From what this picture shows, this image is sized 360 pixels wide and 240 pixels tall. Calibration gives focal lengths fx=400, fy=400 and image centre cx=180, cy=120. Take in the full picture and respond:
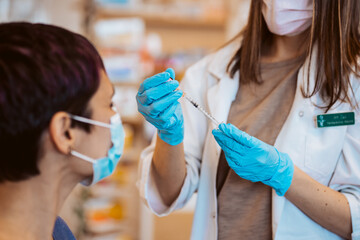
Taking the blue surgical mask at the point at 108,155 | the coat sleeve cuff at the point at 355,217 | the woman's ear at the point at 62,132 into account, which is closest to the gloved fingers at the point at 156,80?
the blue surgical mask at the point at 108,155

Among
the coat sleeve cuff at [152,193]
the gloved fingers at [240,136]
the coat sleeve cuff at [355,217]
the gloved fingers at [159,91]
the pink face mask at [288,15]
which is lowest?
the coat sleeve cuff at [152,193]

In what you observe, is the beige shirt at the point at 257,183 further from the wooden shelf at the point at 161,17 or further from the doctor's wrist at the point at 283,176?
the wooden shelf at the point at 161,17

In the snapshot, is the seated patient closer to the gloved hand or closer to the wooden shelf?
the gloved hand

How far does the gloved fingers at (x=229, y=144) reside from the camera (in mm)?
1160

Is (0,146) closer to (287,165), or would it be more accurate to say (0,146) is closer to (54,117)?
(54,117)

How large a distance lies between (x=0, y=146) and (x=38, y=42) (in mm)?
247

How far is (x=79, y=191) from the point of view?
314cm

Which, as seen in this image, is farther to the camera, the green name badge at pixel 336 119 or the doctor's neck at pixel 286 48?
the doctor's neck at pixel 286 48

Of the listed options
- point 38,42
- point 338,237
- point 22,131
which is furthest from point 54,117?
point 338,237

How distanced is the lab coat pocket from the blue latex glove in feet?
0.32

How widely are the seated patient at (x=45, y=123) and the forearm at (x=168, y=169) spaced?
31 cm

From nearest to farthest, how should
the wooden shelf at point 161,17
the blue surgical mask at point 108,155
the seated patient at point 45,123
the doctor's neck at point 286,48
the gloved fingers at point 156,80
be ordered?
the seated patient at point 45,123 < the blue surgical mask at point 108,155 < the gloved fingers at point 156,80 < the doctor's neck at point 286,48 < the wooden shelf at point 161,17

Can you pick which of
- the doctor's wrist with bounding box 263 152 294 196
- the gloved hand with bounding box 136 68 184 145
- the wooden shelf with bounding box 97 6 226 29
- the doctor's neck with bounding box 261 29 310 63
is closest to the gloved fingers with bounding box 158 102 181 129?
the gloved hand with bounding box 136 68 184 145

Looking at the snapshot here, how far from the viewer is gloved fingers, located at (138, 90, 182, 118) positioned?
1130 millimetres
